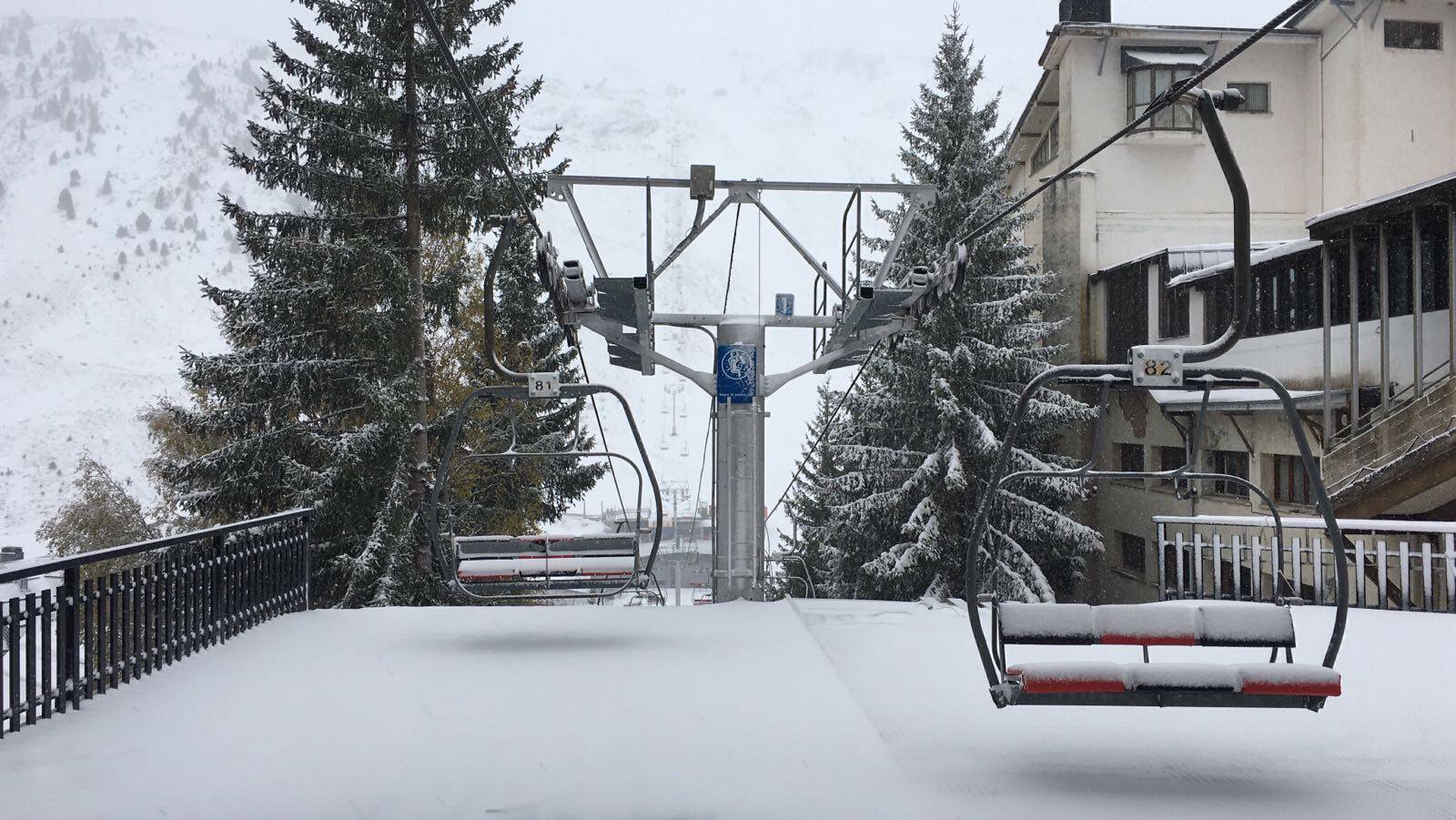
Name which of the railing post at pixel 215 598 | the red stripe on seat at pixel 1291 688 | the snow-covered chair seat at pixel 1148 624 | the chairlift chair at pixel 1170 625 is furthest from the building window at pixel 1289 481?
the railing post at pixel 215 598

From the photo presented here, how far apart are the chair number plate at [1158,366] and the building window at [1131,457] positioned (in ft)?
69.6

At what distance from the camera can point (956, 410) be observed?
2208 centimetres

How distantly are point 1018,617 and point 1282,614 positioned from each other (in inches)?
50.9

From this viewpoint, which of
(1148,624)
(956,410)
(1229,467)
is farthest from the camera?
(956,410)

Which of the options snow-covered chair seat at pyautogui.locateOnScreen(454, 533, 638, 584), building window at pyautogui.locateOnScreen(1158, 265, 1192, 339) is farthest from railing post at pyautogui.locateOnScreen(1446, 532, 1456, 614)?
building window at pyautogui.locateOnScreen(1158, 265, 1192, 339)

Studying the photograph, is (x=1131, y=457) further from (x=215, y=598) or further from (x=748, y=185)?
(x=215, y=598)

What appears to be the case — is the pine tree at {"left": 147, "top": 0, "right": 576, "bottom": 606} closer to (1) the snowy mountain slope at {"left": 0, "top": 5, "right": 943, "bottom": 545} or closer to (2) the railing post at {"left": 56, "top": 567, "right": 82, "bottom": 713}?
(2) the railing post at {"left": 56, "top": 567, "right": 82, "bottom": 713}

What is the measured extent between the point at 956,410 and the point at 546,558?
1516 centimetres

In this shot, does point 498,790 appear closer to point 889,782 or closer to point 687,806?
point 687,806

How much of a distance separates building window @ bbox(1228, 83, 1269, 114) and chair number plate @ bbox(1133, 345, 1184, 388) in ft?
80.4

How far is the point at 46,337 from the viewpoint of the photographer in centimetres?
11250

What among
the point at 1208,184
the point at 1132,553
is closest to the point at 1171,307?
the point at 1132,553

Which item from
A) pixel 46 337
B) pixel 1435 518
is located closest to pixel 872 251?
pixel 1435 518

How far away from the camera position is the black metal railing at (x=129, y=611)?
5.80 m
